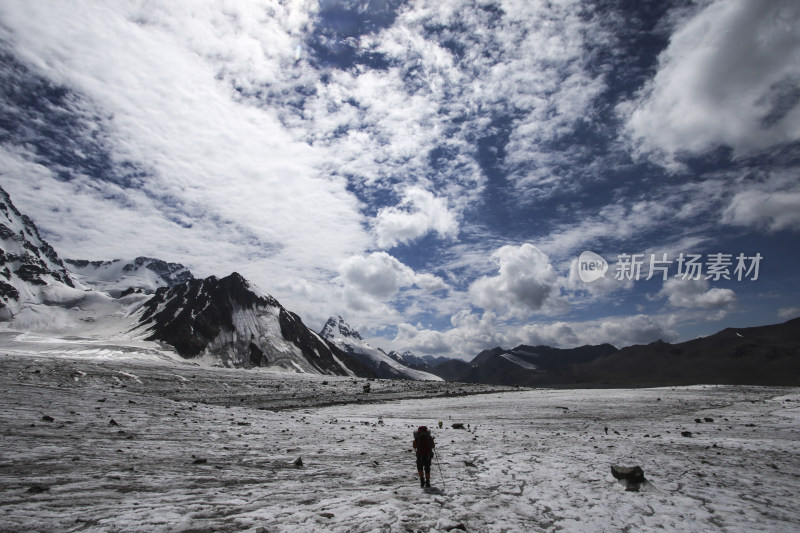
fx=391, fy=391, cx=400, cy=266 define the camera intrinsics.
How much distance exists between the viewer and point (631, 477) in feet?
37.6

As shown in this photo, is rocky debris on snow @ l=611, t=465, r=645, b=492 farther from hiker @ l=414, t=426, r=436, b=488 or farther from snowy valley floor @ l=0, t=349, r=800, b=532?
hiker @ l=414, t=426, r=436, b=488

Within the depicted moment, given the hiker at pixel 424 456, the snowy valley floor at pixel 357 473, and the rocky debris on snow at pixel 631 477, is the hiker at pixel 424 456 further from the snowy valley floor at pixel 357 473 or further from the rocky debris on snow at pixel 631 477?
the rocky debris on snow at pixel 631 477

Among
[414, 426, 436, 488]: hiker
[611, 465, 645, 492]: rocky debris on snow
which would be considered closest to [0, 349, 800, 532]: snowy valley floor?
[611, 465, 645, 492]: rocky debris on snow

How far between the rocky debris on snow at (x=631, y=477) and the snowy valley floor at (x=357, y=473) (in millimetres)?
258

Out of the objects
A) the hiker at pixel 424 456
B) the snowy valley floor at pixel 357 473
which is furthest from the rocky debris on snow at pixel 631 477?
the hiker at pixel 424 456

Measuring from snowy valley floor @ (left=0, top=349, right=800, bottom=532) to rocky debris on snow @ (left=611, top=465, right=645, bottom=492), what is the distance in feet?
0.85

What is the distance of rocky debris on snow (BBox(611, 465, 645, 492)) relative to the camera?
37.1ft

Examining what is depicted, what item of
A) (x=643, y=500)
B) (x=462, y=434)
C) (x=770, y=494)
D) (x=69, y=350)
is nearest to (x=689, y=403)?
(x=462, y=434)

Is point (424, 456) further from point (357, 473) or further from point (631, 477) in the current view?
point (631, 477)

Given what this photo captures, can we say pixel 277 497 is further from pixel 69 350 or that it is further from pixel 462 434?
pixel 69 350

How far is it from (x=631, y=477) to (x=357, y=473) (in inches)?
333

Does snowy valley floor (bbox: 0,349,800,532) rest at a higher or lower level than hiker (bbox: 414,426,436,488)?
lower

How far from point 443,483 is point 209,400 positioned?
39.8 meters

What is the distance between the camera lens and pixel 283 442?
18141 mm
